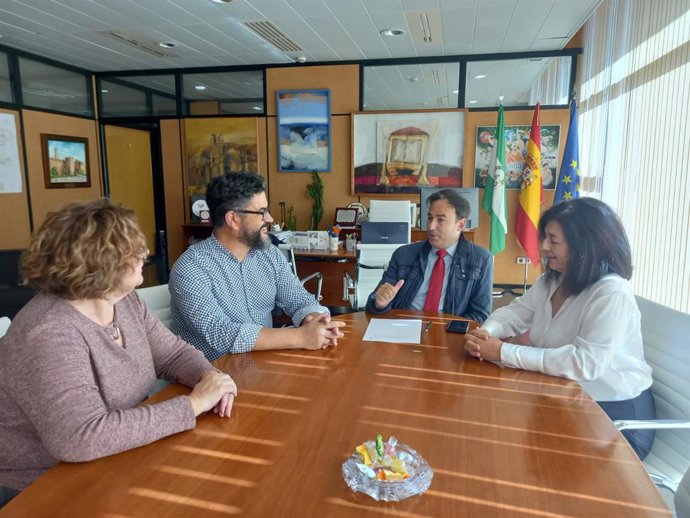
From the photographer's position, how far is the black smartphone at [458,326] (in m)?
1.89

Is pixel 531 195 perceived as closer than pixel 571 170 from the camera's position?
No

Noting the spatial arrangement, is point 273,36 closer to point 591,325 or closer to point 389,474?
point 591,325

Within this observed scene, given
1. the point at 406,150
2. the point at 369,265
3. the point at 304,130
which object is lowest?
the point at 369,265

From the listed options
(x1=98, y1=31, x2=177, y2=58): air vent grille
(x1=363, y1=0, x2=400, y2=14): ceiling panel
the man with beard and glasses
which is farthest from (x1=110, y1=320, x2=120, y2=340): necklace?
(x1=98, y1=31, x2=177, y2=58): air vent grille

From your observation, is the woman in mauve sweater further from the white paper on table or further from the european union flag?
the european union flag

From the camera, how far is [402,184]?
19.0ft

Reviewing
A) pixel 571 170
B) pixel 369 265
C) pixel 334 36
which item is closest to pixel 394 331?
pixel 369 265

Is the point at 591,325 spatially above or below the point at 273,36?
below

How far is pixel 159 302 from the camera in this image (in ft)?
6.95

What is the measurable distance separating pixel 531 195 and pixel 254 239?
161 inches

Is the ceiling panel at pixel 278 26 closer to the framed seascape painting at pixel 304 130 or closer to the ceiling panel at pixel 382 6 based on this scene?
the ceiling panel at pixel 382 6

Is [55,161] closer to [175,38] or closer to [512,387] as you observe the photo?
[175,38]

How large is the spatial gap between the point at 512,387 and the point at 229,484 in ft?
2.84

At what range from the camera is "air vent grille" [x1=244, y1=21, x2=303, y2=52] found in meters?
4.45
